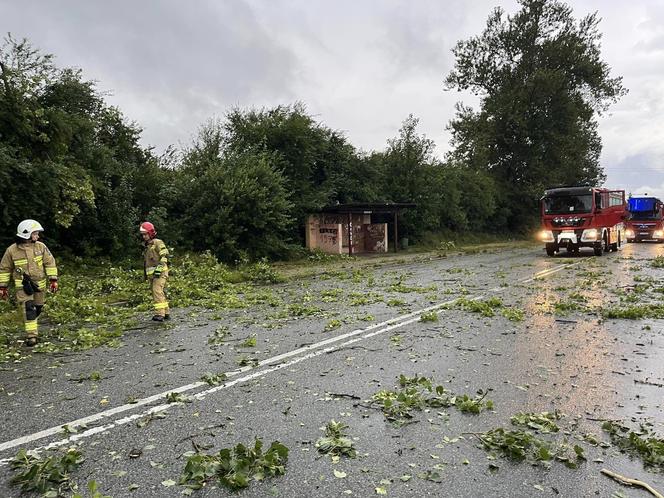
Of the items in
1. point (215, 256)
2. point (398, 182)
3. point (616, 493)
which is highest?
point (398, 182)

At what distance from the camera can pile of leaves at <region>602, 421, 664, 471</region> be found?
355 centimetres

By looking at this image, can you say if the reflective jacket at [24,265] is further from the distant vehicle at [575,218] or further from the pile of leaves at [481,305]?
the distant vehicle at [575,218]

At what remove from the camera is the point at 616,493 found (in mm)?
3141

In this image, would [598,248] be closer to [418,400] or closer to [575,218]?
[575,218]

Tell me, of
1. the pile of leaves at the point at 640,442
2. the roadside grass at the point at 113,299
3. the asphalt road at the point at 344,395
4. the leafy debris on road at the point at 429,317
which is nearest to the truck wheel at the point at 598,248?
the asphalt road at the point at 344,395

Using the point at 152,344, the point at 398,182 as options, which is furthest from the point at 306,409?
the point at 398,182

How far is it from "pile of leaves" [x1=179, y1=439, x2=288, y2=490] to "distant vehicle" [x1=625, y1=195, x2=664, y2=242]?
38461 millimetres

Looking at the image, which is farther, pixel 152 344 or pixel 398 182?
pixel 398 182

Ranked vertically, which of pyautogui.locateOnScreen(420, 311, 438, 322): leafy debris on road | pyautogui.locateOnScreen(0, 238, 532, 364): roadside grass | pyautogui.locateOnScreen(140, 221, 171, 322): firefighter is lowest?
pyautogui.locateOnScreen(420, 311, 438, 322): leafy debris on road

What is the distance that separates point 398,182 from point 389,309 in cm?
2307

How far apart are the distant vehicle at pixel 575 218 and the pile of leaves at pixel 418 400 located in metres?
20.1

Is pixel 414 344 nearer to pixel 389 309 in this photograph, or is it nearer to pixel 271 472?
pixel 389 309

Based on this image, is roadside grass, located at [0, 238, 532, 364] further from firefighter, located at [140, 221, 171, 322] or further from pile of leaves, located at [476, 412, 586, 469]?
pile of leaves, located at [476, 412, 586, 469]


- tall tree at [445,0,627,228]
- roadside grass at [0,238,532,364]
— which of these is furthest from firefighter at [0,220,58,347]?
tall tree at [445,0,627,228]
